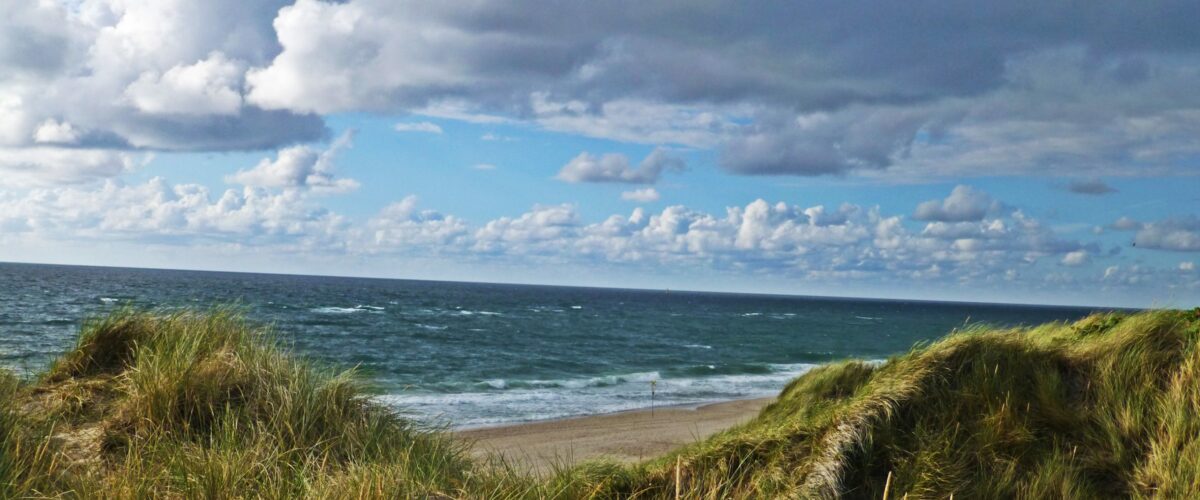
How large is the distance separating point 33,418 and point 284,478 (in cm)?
229

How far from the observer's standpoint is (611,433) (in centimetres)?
2267

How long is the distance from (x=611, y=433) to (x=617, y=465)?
16.0 meters

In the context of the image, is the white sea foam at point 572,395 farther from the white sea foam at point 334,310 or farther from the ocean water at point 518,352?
the white sea foam at point 334,310

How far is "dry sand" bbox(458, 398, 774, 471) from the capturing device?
64.1 ft

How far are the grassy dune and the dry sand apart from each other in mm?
10268

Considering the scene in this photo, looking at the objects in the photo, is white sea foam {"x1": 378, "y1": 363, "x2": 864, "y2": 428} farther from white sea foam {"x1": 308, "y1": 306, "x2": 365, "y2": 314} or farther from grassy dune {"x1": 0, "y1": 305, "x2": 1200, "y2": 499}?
white sea foam {"x1": 308, "y1": 306, "x2": 365, "y2": 314}

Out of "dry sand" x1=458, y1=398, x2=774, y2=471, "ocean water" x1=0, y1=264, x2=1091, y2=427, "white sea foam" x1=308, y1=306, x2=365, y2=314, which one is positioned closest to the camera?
"dry sand" x1=458, y1=398, x2=774, y2=471

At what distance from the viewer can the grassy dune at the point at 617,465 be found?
5539 mm

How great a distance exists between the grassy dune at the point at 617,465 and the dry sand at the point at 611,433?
404 inches

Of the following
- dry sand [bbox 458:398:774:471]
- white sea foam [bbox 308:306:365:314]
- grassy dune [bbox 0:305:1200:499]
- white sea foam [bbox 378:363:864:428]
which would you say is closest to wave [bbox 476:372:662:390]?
white sea foam [bbox 378:363:864:428]

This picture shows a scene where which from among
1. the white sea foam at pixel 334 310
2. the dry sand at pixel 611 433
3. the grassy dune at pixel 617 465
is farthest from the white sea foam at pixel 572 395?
the white sea foam at pixel 334 310

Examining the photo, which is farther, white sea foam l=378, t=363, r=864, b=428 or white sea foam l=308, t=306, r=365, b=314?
white sea foam l=308, t=306, r=365, b=314

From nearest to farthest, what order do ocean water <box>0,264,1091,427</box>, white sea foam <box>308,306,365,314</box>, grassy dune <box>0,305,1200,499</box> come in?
grassy dune <box>0,305,1200,499</box> < ocean water <box>0,264,1091,427</box> < white sea foam <box>308,306,365,314</box>

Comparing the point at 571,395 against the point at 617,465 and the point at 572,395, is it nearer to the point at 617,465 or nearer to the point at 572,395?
the point at 572,395
